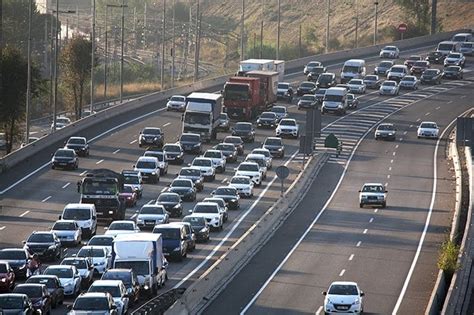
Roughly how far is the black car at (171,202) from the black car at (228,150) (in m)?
18.2

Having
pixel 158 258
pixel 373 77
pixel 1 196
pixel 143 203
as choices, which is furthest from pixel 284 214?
pixel 373 77

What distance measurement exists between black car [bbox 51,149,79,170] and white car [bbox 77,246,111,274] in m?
30.2

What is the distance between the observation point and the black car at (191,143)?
94.9 metres

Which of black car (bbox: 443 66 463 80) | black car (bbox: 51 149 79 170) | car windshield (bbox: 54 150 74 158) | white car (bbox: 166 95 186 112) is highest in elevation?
black car (bbox: 443 66 463 80)

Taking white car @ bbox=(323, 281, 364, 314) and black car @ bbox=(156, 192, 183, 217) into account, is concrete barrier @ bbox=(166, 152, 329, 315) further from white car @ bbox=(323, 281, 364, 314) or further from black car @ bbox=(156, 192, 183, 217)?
white car @ bbox=(323, 281, 364, 314)

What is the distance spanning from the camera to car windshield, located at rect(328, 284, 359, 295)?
5088cm

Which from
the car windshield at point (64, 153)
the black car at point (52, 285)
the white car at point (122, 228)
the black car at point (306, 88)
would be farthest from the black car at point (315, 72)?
the black car at point (52, 285)

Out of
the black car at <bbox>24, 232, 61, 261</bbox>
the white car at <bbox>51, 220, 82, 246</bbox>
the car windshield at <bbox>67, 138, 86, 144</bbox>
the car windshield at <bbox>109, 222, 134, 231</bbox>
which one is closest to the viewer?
the black car at <bbox>24, 232, 61, 261</bbox>

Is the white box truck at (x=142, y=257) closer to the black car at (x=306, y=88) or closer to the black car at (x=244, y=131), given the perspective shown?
the black car at (x=244, y=131)

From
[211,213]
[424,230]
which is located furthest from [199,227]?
[424,230]

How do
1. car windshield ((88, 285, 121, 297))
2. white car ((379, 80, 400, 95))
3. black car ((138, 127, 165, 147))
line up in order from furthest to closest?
white car ((379, 80, 400, 95)) < black car ((138, 127, 165, 147)) < car windshield ((88, 285, 121, 297))

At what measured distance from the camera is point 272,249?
65.9m

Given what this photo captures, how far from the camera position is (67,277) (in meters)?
52.3

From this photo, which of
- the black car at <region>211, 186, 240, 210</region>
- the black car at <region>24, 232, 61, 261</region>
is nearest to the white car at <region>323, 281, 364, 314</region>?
the black car at <region>24, 232, 61, 261</region>
